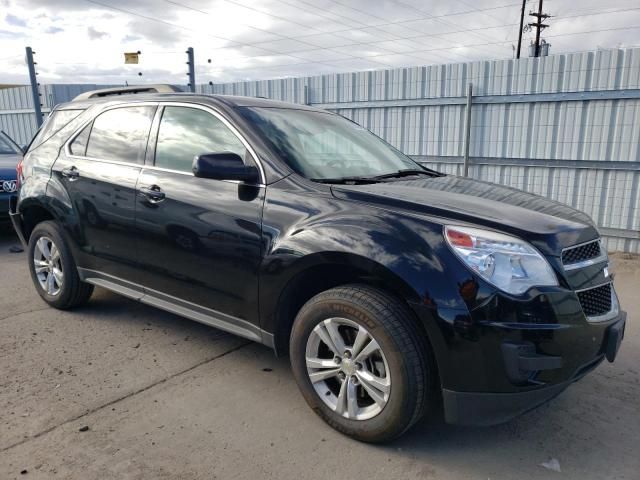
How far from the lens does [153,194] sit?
347 centimetres

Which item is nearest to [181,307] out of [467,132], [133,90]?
[133,90]

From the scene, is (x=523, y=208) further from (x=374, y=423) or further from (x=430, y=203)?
(x=374, y=423)

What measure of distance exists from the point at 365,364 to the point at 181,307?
4.90ft

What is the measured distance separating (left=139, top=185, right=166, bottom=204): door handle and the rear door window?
Result: 28 cm

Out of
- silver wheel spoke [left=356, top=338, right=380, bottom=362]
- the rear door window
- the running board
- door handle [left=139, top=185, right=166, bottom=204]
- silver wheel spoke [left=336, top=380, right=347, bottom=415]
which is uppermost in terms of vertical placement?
the rear door window

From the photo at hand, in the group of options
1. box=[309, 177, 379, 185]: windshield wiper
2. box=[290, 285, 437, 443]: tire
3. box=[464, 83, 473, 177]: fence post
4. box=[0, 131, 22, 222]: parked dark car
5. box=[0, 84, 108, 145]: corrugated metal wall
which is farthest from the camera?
box=[0, 84, 108, 145]: corrugated metal wall

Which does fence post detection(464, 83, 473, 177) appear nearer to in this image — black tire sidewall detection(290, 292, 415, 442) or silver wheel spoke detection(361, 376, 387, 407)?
black tire sidewall detection(290, 292, 415, 442)

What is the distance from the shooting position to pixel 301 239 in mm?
2785

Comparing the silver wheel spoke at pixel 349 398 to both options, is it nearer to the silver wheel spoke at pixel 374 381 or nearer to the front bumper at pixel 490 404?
the silver wheel spoke at pixel 374 381

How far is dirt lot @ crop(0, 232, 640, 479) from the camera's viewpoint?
2.53 metres

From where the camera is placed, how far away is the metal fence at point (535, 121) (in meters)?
6.66

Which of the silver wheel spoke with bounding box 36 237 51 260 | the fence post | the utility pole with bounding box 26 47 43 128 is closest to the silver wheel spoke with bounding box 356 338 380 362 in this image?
the silver wheel spoke with bounding box 36 237 51 260

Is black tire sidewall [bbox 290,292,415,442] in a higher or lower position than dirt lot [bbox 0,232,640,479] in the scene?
higher

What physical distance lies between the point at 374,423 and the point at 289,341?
2.40 feet
